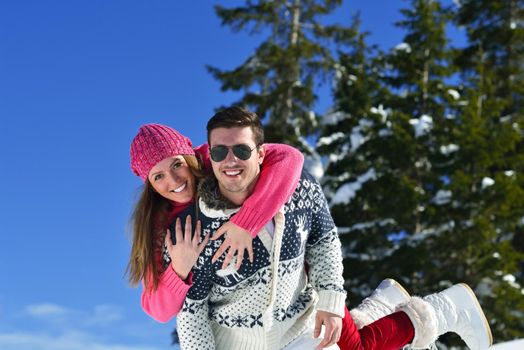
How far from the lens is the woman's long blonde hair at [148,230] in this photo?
10.9 ft

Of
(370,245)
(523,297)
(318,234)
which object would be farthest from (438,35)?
(318,234)

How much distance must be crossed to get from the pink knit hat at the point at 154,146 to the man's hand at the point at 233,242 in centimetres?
46

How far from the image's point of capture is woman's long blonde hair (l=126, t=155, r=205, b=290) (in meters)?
3.31

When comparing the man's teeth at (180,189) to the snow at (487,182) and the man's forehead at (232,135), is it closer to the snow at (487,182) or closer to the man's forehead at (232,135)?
the man's forehead at (232,135)

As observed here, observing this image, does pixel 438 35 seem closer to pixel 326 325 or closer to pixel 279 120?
pixel 279 120

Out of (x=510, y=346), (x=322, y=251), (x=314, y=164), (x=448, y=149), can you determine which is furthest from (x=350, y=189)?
(x=322, y=251)

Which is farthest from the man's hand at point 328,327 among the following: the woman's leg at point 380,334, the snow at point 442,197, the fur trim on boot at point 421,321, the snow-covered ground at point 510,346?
the snow at point 442,197

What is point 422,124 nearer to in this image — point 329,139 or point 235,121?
point 329,139

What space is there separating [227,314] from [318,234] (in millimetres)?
651

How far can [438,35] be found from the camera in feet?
49.4

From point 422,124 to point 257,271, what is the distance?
11331 mm

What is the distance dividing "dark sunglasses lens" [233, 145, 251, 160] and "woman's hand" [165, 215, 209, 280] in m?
0.42

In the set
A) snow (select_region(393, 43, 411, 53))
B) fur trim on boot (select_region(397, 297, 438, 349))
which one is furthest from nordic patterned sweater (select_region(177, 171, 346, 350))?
snow (select_region(393, 43, 411, 53))

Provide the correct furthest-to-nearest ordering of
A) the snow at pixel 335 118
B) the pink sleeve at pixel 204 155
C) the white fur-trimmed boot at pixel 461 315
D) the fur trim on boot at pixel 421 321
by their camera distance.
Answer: the snow at pixel 335 118 < the white fur-trimmed boot at pixel 461 315 < the fur trim on boot at pixel 421 321 < the pink sleeve at pixel 204 155
